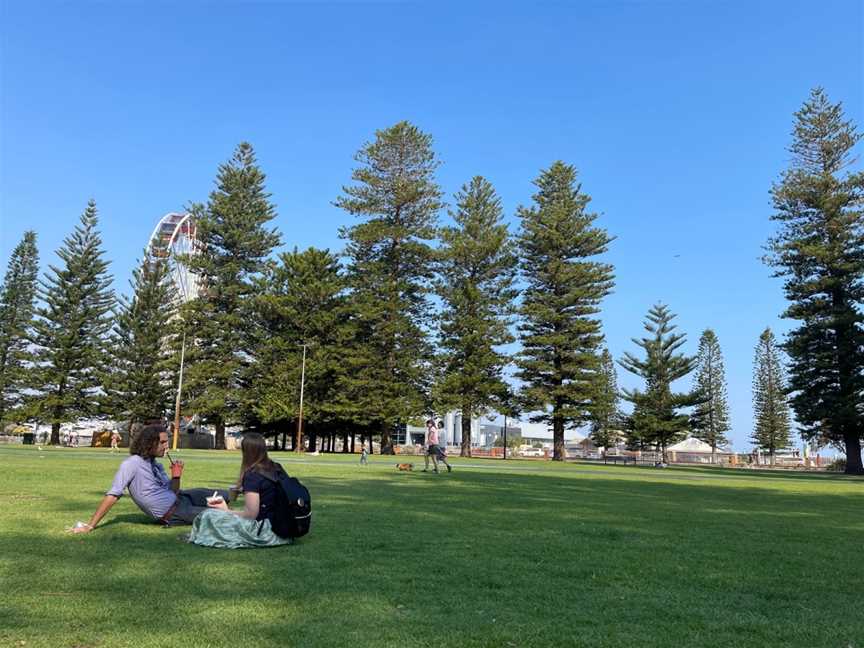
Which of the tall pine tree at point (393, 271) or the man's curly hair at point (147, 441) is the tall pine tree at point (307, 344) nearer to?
the tall pine tree at point (393, 271)

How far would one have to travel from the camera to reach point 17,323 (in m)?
55.0

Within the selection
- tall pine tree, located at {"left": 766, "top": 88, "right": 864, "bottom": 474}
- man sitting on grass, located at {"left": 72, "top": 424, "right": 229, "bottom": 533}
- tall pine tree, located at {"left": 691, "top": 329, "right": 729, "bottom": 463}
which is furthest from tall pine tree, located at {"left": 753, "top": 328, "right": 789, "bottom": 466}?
man sitting on grass, located at {"left": 72, "top": 424, "right": 229, "bottom": 533}

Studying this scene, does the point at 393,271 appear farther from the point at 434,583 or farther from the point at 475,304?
the point at 434,583

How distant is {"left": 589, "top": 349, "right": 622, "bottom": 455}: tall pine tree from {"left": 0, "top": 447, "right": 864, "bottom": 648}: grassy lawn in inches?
1502

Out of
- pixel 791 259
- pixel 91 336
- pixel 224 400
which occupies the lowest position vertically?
pixel 224 400

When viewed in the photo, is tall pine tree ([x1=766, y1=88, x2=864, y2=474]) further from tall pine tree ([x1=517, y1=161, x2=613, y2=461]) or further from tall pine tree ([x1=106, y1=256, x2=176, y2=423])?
tall pine tree ([x1=106, y1=256, x2=176, y2=423])

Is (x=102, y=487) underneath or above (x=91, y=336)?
underneath

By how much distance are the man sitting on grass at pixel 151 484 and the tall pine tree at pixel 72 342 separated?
48.9 meters

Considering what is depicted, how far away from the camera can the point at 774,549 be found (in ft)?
21.3

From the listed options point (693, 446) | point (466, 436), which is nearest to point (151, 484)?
point (466, 436)

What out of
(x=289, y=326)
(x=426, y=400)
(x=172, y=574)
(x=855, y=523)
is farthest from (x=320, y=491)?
(x=289, y=326)

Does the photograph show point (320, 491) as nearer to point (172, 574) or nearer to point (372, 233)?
point (172, 574)

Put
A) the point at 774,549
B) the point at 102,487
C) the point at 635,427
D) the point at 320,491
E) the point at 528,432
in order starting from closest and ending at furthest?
the point at 774,549 < the point at 102,487 < the point at 320,491 < the point at 635,427 < the point at 528,432

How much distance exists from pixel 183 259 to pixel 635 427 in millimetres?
38496
